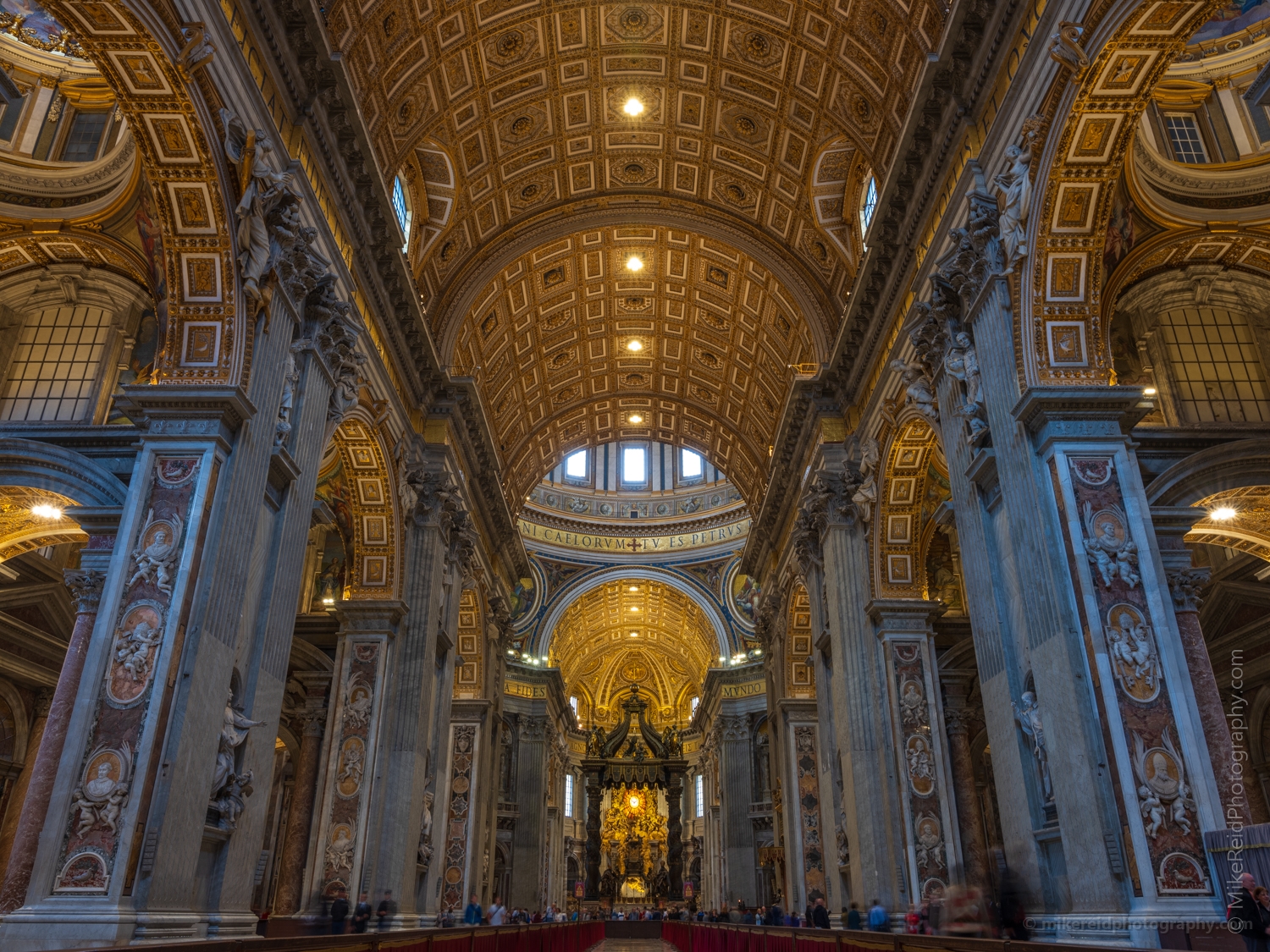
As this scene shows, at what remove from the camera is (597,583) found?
4144 cm

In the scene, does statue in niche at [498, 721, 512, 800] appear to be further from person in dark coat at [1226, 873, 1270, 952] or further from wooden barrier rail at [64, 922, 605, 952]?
person in dark coat at [1226, 873, 1270, 952]

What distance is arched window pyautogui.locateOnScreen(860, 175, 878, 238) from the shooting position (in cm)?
1650

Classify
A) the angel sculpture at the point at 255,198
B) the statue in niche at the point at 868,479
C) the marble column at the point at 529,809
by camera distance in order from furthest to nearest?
the marble column at the point at 529,809
the statue in niche at the point at 868,479
the angel sculpture at the point at 255,198

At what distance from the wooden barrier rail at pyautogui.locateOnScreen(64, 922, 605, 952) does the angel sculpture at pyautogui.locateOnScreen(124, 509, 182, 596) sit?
3.95 meters

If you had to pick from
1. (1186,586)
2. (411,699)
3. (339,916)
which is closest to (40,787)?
(339,916)

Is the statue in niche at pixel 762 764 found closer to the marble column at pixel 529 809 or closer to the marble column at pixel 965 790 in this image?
the marble column at pixel 529 809

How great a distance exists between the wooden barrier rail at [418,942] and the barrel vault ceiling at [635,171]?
11.0m

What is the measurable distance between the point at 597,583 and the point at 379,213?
1145 inches

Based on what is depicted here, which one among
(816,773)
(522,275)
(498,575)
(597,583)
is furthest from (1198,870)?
(597,583)

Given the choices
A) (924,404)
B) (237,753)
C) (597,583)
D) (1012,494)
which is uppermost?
(597,583)

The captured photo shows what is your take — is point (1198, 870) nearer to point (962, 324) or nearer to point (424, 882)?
point (962, 324)

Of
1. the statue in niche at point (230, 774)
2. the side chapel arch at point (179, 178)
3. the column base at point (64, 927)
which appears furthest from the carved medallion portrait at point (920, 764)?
the side chapel arch at point (179, 178)

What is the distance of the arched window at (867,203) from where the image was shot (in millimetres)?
16500

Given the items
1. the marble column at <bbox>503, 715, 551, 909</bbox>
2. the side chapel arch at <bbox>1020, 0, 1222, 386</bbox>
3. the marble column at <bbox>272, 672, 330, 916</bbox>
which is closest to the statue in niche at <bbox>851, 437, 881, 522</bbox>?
the side chapel arch at <bbox>1020, 0, 1222, 386</bbox>
